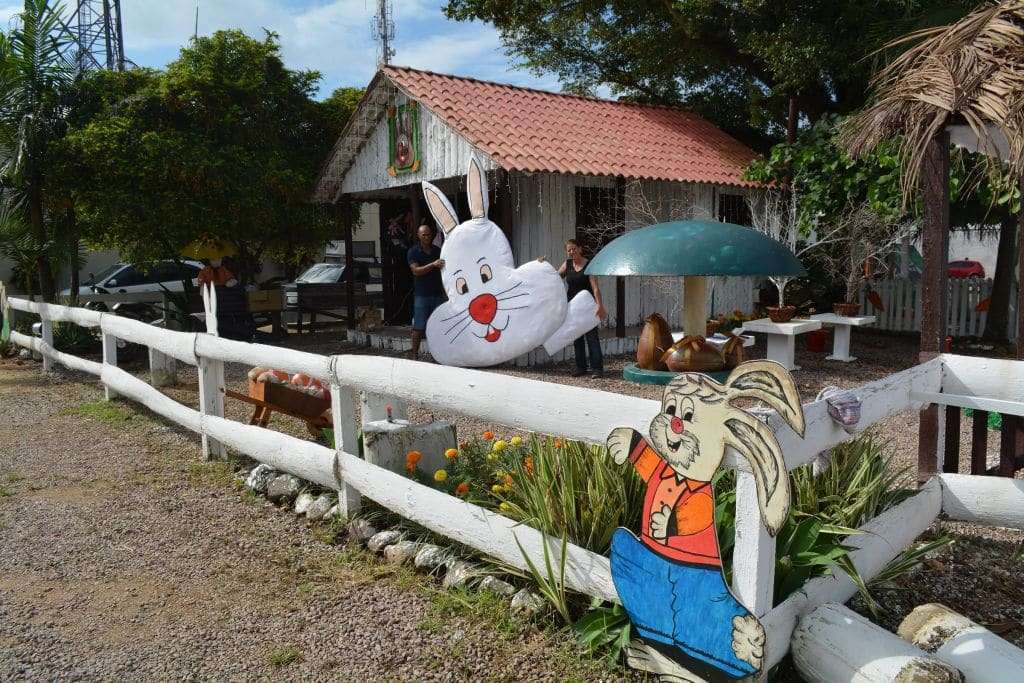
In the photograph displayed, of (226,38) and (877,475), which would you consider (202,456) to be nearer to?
(877,475)

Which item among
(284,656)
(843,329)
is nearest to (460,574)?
(284,656)

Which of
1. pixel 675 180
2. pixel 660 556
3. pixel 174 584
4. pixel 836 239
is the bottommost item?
pixel 174 584

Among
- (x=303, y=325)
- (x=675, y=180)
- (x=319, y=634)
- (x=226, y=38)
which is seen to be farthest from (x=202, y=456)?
(x=303, y=325)

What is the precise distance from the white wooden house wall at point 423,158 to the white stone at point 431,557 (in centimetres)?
708

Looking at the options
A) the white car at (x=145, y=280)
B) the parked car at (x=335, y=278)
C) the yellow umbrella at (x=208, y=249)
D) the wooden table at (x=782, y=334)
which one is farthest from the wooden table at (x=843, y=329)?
the white car at (x=145, y=280)

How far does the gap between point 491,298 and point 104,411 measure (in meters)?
4.46

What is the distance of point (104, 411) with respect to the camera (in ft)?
27.4

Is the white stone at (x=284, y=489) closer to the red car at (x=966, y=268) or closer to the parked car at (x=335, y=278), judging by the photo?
the parked car at (x=335, y=278)

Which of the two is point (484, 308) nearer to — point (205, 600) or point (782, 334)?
point (782, 334)

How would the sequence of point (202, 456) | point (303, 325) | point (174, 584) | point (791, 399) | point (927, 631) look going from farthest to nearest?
point (303, 325), point (202, 456), point (174, 584), point (927, 631), point (791, 399)

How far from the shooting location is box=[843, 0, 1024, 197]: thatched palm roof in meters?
4.10

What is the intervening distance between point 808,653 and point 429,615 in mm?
1681

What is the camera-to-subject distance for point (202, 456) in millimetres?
6488

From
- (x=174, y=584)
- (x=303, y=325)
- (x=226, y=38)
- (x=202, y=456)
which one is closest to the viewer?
(x=174, y=584)
